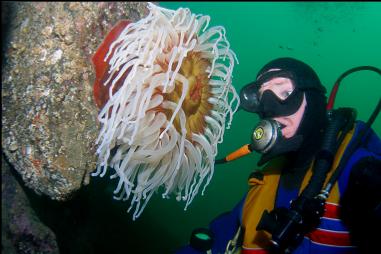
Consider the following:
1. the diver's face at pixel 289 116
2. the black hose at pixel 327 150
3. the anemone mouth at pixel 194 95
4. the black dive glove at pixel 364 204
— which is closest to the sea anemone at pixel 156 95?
the anemone mouth at pixel 194 95

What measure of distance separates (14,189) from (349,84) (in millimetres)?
28437

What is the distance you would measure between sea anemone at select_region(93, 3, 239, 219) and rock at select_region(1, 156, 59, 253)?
888 mm

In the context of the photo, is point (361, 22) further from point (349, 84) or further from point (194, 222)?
point (194, 222)

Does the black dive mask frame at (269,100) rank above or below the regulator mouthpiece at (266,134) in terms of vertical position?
above

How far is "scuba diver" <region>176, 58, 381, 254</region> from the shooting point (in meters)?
2.12

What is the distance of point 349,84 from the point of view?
2630 cm

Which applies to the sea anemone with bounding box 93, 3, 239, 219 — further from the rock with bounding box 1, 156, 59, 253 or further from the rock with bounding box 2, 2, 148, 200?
the rock with bounding box 1, 156, 59, 253

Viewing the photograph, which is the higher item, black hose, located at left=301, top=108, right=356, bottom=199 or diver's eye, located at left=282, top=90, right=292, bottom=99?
diver's eye, located at left=282, top=90, right=292, bottom=99

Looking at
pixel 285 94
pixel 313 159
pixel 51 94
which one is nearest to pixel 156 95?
pixel 51 94

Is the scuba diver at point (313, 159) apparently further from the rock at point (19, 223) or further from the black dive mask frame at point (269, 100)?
the rock at point (19, 223)

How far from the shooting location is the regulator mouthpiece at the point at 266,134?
7.43ft

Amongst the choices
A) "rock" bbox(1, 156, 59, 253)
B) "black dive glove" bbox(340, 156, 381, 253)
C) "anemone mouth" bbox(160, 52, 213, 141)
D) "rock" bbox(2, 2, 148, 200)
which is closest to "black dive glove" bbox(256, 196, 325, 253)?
"black dive glove" bbox(340, 156, 381, 253)

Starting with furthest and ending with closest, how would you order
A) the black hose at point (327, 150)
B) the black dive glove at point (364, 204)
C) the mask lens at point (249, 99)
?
the mask lens at point (249, 99)
the black hose at point (327, 150)
the black dive glove at point (364, 204)

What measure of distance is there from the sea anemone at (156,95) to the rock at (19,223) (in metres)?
0.89
